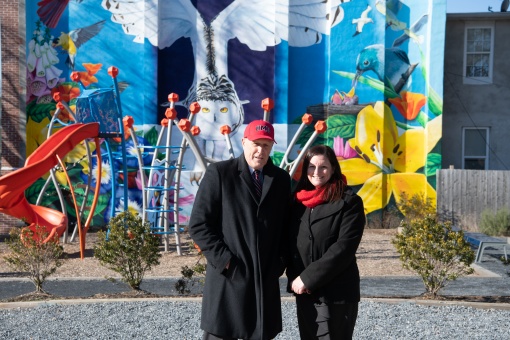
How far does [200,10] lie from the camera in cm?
1817

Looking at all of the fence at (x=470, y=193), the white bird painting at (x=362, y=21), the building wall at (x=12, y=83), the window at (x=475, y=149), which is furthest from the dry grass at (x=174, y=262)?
the window at (x=475, y=149)

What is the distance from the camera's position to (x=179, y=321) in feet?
23.5

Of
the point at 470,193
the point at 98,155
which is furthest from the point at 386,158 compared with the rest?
the point at 98,155

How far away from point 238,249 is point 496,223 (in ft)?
46.6

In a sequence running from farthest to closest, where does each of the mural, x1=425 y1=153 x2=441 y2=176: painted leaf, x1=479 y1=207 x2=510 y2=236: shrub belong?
x1=425 y1=153 x2=441 y2=176: painted leaf
the mural
x1=479 y1=207 x2=510 y2=236: shrub

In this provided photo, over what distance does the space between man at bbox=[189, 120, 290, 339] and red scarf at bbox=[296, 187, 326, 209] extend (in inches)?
5.8

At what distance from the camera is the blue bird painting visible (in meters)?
18.3

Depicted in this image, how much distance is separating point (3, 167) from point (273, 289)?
1413 cm

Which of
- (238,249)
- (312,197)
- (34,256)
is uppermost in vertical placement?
(312,197)

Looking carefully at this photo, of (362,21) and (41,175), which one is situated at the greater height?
(362,21)

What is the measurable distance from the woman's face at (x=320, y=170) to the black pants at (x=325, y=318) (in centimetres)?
69

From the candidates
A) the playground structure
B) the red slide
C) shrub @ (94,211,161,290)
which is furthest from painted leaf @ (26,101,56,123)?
shrub @ (94,211,161,290)

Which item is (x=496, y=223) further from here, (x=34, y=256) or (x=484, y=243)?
(x=34, y=256)

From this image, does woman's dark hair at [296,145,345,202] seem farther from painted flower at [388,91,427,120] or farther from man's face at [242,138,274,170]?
painted flower at [388,91,427,120]
